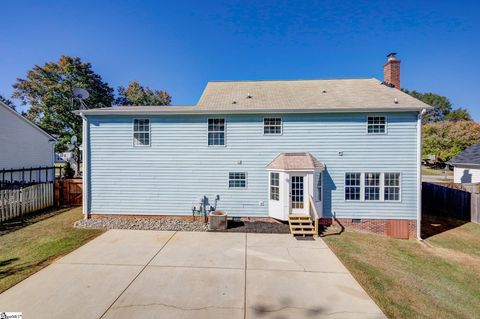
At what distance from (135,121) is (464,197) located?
20208mm

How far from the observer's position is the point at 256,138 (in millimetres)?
11336

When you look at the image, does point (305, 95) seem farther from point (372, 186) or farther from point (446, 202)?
point (446, 202)

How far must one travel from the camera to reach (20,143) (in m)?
17.0

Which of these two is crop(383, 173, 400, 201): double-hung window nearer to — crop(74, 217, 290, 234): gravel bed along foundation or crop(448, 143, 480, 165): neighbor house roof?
crop(74, 217, 290, 234): gravel bed along foundation

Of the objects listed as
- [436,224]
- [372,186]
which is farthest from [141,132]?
[436,224]

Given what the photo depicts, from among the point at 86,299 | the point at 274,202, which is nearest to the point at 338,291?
the point at 274,202

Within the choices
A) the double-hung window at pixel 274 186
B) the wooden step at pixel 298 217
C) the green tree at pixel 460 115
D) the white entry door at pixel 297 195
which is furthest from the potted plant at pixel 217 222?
the green tree at pixel 460 115

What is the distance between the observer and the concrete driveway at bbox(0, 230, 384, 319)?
4926mm

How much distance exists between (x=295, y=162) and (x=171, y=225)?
6913mm

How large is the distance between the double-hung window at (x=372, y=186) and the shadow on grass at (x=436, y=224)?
3258 mm

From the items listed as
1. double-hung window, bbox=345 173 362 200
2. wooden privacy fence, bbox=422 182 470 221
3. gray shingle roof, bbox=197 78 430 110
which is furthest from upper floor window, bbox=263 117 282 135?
wooden privacy fence, bbox=422 182 470 221

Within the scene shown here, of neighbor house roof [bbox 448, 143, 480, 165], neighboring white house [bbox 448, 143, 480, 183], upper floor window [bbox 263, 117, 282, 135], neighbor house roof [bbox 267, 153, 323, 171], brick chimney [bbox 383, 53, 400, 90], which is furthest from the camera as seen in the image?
neighbor house roof [bbox 448, 143, 480, 165]

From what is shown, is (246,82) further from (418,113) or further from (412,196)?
(412,196)

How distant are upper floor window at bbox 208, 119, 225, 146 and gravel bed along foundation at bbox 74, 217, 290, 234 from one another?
13.9 feet
